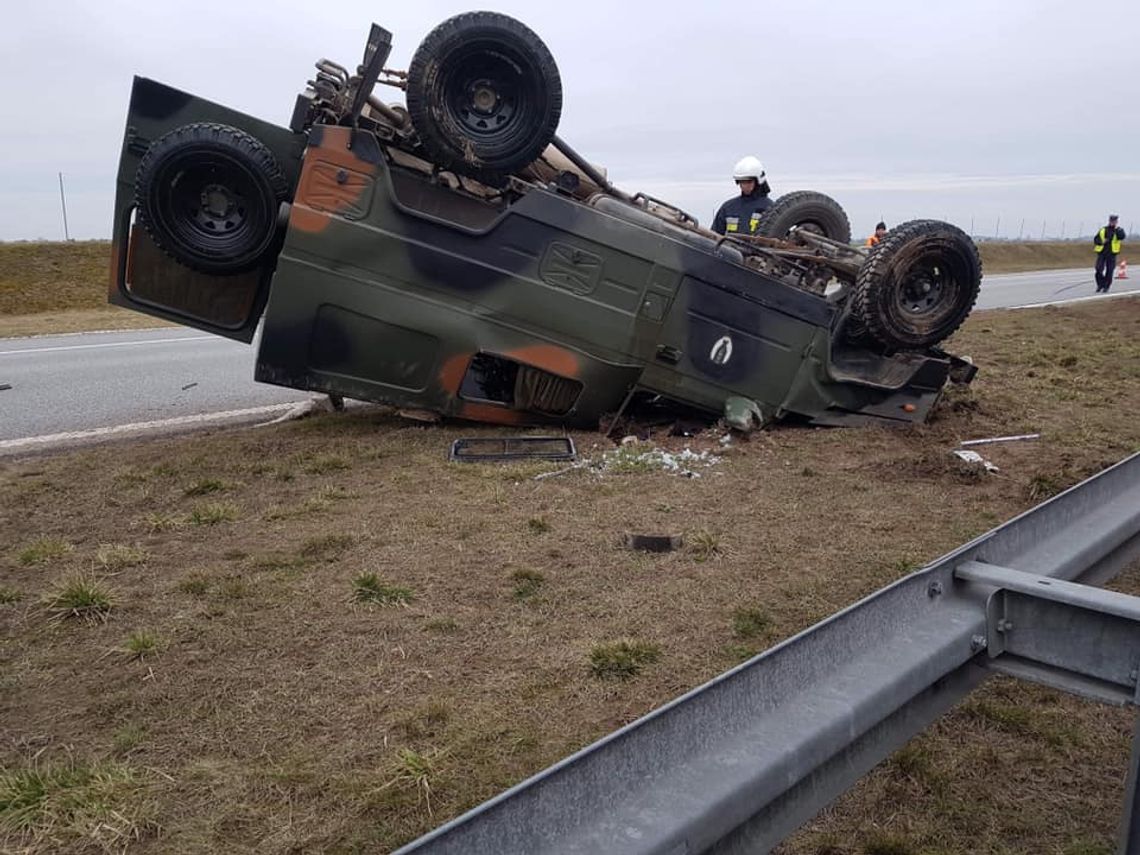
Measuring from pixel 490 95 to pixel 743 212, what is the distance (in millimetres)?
3205

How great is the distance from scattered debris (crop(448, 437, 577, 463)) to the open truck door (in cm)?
147

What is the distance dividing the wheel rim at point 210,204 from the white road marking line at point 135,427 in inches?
79.0

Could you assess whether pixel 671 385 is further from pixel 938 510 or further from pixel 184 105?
pixel 184 105

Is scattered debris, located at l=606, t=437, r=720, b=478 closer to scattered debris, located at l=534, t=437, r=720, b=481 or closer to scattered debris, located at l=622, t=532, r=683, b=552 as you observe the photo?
scattered debris, located at l=534, t=437, r=720, b=481

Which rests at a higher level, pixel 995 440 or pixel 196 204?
pixel 196 204

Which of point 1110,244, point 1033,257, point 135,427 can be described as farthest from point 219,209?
point 1033,257

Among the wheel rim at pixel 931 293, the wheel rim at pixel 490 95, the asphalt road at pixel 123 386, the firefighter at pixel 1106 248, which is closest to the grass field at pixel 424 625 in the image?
the wheel rim at pixel 931 293

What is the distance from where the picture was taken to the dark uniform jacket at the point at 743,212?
775 cm

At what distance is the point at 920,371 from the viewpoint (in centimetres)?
620

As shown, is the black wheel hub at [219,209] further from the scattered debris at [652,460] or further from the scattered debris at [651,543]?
the scattered debris at [651,543]

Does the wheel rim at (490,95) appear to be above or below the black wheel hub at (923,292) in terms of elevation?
above

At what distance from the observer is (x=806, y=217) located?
290 inches

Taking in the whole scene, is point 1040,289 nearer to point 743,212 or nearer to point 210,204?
point 743,212

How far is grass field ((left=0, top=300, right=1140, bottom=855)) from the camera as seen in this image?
7.54 feet
